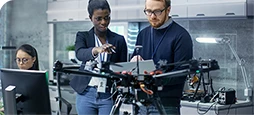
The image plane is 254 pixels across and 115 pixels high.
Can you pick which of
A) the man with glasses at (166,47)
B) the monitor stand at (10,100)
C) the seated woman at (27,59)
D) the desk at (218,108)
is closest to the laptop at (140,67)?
the man with glasses at (166,47)

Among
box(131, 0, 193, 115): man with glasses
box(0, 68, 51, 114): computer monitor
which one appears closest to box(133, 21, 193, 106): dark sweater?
box(131, 0, 193, 115): man with glasses

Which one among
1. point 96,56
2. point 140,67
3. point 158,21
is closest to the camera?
point 140,67

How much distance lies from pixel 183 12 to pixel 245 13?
55cm

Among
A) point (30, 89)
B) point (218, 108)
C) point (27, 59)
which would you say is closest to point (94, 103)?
point (30, 89)

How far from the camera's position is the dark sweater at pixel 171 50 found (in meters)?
2.16

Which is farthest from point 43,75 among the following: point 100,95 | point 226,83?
point 226,83

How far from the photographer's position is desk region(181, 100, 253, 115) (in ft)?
11.0

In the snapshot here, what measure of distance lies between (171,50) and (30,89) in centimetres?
72

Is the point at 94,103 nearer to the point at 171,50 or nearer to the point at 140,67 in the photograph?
Answer: the point at 140,67

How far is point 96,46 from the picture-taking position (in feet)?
8.51

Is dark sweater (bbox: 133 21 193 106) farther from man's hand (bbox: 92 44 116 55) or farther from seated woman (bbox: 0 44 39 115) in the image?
seated woman (bbox: 0 44 39 115)

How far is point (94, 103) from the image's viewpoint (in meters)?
2.51

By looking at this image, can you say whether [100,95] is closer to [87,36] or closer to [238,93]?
[87,36]

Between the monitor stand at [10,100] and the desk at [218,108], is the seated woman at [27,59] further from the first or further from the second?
the desk at [218,108]
